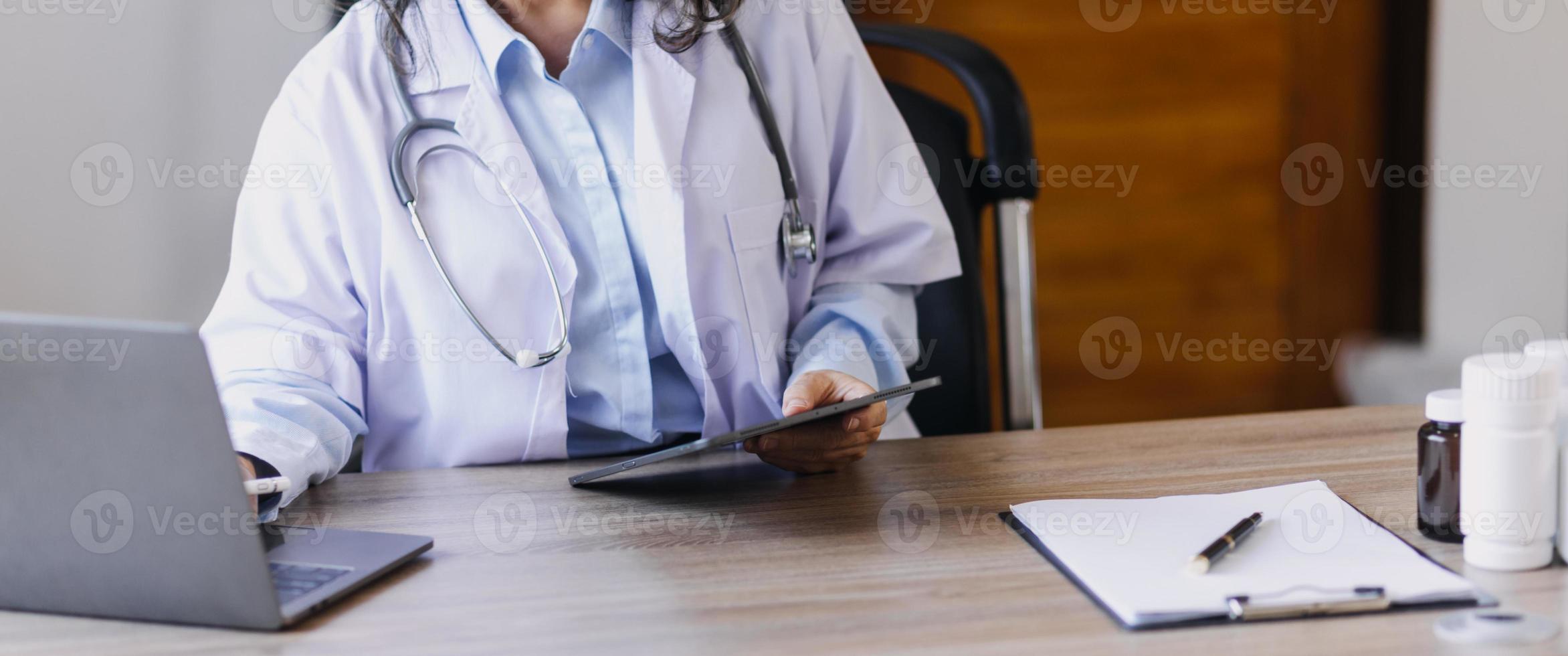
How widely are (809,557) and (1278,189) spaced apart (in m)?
2.44

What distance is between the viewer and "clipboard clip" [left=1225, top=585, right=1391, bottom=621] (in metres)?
0.61

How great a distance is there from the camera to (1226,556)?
688mm

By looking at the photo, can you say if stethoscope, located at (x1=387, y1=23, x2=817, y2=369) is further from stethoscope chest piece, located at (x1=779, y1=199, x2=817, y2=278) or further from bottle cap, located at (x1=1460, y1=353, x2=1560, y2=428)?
bottle cap, located at (x1=1460, y1=353, x2=1560, y2=428)

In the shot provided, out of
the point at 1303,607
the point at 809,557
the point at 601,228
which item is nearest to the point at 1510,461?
the point at 1303,607

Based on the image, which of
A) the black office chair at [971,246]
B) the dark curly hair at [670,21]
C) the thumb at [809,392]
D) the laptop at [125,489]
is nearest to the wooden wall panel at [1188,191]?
the black office chair at [971,246]

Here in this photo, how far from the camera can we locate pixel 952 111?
4.33 ft

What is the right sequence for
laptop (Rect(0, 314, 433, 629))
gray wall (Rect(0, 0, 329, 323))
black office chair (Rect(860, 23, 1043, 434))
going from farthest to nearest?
gray wall (Rect(0, 0, 329, 323)), black office chair (Rect(860, 23, 1043, 434)), laptop (Rect(0, 314, 433, 629))

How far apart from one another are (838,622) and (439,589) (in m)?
0.25

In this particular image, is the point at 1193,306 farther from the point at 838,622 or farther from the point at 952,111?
the point at 838,622

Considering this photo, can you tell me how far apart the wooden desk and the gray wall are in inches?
34.7

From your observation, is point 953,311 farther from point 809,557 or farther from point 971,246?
point 809,557

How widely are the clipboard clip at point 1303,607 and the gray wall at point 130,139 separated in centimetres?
149

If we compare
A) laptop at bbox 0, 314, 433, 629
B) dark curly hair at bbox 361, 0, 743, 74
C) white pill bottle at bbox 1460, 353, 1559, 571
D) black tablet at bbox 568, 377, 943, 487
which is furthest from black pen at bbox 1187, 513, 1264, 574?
dark curly hair at bbox 361, 0, 743, 74

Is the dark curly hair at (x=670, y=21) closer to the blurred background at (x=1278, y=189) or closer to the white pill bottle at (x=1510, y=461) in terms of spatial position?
the white pill bottle at (x=1510, y=461)
